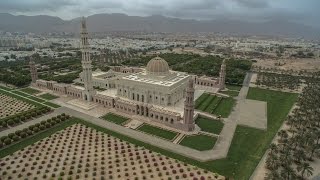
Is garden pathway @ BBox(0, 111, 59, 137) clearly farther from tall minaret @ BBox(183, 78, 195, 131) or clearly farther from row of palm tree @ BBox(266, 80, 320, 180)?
row of palm tree @ BBox(266, 80, 320, 180)

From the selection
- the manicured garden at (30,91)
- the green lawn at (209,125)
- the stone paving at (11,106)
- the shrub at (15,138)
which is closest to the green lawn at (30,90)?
the manicured garden at (30,91)

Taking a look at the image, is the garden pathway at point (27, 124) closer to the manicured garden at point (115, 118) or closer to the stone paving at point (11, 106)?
the stone paving at point (11, 106)

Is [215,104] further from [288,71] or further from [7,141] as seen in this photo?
[288,71]

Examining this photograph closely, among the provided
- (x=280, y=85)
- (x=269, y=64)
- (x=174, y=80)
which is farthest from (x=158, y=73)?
(x=269, y=64)

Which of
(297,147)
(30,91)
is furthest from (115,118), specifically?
(297,147)

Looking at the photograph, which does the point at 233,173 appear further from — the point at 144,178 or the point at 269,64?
the point at 269,64

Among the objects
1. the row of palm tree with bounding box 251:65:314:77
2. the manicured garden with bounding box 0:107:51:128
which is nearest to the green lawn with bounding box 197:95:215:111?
the manicured garden with bounding box 0:107:51:128

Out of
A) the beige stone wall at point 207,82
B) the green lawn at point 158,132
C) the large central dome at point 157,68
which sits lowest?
the green lawn at point 158,132
